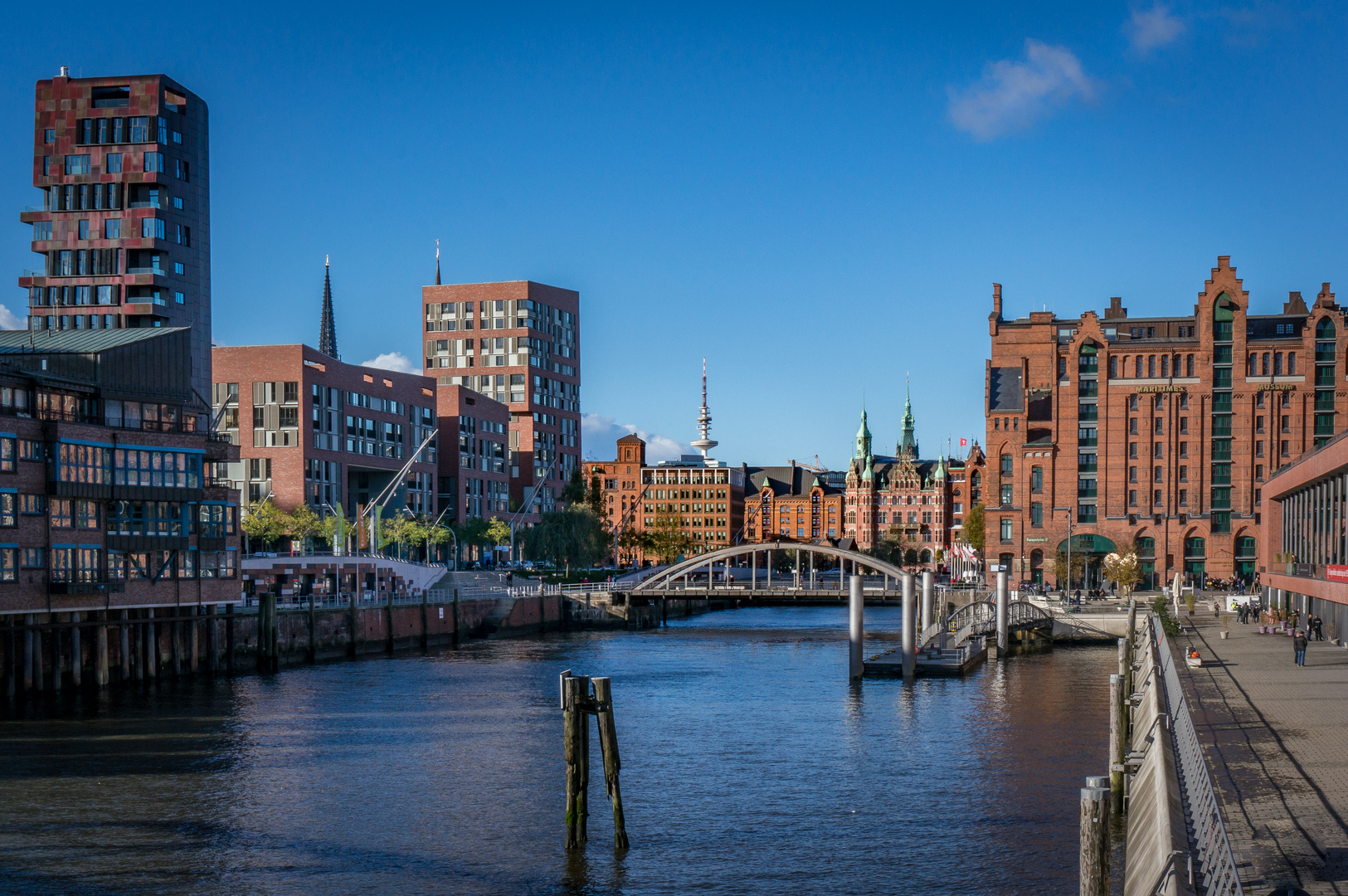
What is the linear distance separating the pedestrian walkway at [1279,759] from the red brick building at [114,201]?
86.6 meters

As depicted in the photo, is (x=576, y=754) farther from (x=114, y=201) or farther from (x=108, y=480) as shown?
(x=114, y=201)

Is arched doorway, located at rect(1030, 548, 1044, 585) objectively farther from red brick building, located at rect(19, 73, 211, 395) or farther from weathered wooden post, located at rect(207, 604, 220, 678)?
weathered wooden post, located at rect(207, 604, 220, 678)

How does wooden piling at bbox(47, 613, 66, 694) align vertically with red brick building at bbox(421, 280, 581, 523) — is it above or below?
below

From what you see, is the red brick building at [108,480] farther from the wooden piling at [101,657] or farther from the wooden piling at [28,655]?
the wooden piling at [101,657]

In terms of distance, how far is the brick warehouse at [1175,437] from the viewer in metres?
135

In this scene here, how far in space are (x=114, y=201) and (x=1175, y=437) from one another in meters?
99.2

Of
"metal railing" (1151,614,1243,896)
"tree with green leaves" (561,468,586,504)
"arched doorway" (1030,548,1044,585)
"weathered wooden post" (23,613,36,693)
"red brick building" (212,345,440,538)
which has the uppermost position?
"red brick building" (212,345,440,538)

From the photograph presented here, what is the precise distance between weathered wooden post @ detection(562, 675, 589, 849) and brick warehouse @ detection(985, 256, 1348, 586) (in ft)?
370

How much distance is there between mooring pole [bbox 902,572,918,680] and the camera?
240ft

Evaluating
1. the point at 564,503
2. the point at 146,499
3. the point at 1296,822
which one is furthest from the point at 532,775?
the point at 564,503

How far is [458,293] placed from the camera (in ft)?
651

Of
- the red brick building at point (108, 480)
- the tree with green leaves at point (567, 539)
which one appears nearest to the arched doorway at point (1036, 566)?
the tree with green leaves at point (567, 539)

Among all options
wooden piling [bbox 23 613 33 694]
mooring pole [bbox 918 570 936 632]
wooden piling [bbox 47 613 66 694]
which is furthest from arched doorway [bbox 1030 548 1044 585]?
wooden piling [bbox 23 613 33 694]

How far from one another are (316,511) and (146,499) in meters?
67.4
